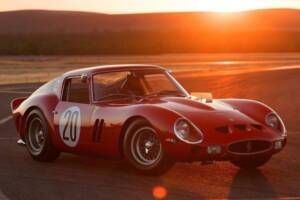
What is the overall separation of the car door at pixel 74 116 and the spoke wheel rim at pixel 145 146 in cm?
77

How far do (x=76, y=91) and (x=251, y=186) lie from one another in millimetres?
2999

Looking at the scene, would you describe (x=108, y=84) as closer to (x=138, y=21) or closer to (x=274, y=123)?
(x=274, y=123)

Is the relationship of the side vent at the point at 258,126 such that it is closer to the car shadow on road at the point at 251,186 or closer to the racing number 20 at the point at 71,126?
the car shadow on road at the point at 251,186

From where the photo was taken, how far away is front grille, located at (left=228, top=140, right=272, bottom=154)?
860cm

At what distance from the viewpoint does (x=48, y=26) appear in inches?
5413

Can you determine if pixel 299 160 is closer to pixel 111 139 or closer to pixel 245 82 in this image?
pixel 111 139

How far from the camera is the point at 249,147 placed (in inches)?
344

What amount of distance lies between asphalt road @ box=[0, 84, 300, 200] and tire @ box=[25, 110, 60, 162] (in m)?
0.12

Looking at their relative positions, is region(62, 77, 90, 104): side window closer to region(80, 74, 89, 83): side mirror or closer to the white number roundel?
region(80, 74, 89, 83): side mirror

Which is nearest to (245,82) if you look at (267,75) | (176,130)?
(267,75)

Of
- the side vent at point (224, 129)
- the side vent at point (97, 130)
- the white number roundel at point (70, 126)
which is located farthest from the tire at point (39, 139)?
the side vent at point (224, 129)

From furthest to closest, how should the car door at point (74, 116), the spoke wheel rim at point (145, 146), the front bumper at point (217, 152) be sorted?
the car door at point (74, 116), the spoke wheel rim at point (145, 146), the front bumper at point (217, 152)

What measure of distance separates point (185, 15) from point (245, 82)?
389 ft

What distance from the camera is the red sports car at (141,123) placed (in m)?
8.58
